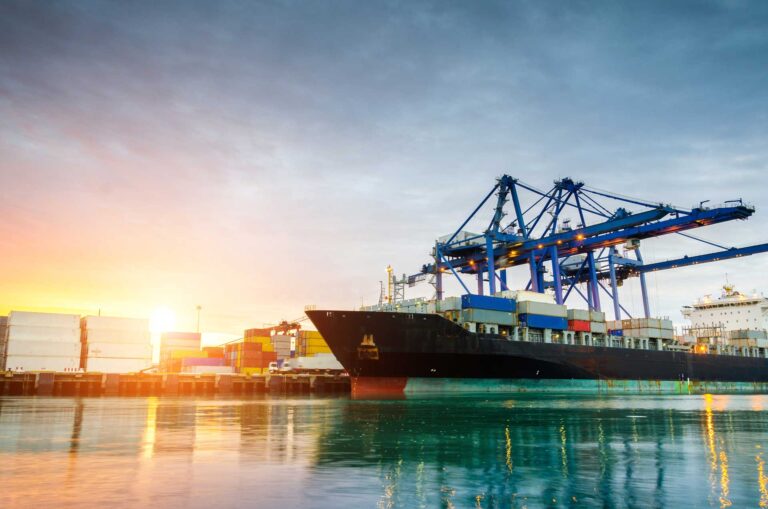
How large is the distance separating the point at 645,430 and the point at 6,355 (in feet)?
208

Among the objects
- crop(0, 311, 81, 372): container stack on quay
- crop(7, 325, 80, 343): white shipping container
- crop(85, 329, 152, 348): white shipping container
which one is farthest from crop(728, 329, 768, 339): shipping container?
crop(7, 325, 80, 343): white shipping container

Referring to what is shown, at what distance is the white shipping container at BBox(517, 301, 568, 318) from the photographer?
5238cm

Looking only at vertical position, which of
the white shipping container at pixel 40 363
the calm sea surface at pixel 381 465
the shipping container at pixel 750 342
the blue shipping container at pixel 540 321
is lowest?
the calm sea surface at pixel 381 465

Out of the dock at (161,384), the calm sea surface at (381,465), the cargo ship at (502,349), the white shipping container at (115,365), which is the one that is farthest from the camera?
the white shipping container at (115,365)

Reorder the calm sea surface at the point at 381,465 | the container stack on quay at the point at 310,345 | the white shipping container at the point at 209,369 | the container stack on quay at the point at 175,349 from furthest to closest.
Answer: the container stack on quay at the point at 175,349 → the container stack on quay at the point at 310,345 → the white shipping container at the point at 209,369 → the calm sea surface at the point at 381,465

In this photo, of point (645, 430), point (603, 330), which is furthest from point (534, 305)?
point (645, 430)

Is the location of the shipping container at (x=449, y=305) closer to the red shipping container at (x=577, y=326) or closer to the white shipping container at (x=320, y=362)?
the red shipping container at (x=577, y=326)

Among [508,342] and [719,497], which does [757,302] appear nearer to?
[508,342]

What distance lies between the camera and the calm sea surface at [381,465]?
25.3 feet

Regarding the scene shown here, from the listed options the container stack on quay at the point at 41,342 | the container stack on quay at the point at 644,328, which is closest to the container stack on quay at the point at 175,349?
the container stack on quay at the point at 41,342

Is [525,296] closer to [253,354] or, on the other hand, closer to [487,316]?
[487,316]

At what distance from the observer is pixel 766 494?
26.1ft

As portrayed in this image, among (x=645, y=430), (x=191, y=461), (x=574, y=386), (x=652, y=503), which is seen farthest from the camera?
(x=574, y=386)

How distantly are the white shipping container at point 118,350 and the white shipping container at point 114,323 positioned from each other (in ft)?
6.39
